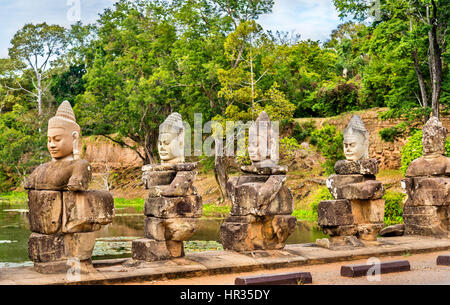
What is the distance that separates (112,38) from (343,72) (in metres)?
15.5

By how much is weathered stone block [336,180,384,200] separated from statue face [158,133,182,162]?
327cm

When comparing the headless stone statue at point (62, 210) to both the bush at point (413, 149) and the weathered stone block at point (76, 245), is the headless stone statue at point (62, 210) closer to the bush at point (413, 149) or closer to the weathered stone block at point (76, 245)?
the weathered stone block at point (76, 245)

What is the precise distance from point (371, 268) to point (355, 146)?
2925mm

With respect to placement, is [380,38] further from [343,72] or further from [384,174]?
[343,72]

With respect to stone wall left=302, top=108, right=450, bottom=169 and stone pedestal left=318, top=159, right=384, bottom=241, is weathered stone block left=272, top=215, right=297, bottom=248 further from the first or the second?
stone wall left=302, top=108, right=450, bottom=169

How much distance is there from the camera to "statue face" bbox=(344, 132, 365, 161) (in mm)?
9617

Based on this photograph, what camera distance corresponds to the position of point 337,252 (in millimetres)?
8961

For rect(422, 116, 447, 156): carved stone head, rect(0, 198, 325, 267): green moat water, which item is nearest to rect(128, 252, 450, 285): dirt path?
rect(422, 116, 447, 156): carved stone head

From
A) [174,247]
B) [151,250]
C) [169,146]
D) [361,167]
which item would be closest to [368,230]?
[361,167]

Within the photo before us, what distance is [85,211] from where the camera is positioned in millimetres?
6824

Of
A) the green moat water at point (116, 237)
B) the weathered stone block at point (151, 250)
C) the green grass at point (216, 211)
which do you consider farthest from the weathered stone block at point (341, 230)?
the green grass at point (216, 211)

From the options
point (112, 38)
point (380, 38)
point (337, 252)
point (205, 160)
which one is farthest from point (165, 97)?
point (337, 252)

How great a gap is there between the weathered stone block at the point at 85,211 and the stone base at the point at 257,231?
7.32ft

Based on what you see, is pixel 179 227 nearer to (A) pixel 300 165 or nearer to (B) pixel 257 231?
(B) pixel 257 231
